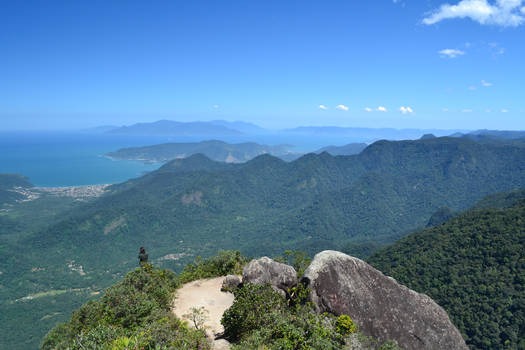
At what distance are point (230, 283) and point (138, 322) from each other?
25.4 ft

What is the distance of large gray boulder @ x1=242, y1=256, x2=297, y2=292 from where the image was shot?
18984 mm

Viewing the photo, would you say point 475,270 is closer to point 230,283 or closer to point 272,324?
point 230,283

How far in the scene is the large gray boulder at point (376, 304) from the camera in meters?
16.9

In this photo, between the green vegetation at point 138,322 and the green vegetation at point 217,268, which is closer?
the green vegetation at point 138,322

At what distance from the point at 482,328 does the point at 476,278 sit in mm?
11433

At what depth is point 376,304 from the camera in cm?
1755

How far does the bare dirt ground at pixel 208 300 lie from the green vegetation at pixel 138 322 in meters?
0.98

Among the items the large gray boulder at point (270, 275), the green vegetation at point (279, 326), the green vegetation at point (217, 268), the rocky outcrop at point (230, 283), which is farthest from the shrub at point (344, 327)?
the green vegetation at point (217, 268)

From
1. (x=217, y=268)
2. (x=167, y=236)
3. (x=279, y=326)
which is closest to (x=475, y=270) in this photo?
(x=217, y=268)

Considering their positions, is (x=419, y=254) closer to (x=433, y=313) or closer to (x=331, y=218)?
(x=433, y=313)

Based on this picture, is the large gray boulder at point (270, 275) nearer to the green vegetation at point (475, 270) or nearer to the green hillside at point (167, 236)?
the green vegetation at point (475, 270)

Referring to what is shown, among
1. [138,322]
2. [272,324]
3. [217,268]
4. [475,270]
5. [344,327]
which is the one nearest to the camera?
[272,324]

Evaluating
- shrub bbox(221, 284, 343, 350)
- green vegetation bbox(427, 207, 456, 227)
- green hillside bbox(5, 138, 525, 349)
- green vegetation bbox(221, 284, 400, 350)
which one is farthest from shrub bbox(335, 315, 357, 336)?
green vegetation bbox(427, 207, 456, 227)

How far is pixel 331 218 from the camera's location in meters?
182
